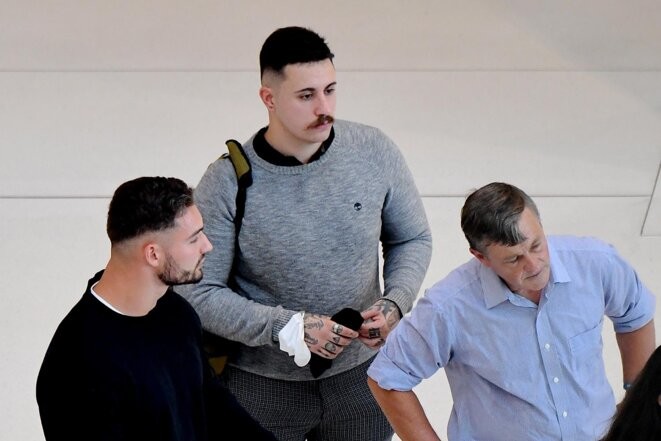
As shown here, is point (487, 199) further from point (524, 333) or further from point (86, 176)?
point (86, 176)

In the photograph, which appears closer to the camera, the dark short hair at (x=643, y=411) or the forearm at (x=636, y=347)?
the dark short hair at (x=643, y=411)

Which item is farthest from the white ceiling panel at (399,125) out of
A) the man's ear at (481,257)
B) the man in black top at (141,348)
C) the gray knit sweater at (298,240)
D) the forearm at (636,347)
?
the man in black top at (141,348)

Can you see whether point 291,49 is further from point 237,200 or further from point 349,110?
point 349,110

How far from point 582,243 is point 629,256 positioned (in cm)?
269

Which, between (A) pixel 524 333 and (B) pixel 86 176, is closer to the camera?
(A) pixel 524 333

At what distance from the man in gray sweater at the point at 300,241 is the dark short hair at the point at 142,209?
0.39 meters

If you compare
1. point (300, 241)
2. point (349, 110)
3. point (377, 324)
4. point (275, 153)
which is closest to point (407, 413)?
point (377, 324)

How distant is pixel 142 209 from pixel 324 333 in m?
0.61

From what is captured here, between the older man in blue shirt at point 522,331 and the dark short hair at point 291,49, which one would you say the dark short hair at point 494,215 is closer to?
the older man in blue shirt at point 522,331

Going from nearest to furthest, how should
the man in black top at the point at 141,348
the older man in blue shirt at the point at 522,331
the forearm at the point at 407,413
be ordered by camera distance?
1. the man in black top at the point at 141,348
2. the older man in blue shirt at the point at 522,331
3. the forearm at the point at 407,413

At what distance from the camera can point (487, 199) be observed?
258 centimetres

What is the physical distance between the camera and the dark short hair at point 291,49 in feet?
9.47

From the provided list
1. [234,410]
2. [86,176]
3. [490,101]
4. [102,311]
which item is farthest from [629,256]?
[102,311]

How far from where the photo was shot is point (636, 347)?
289 centimetres
